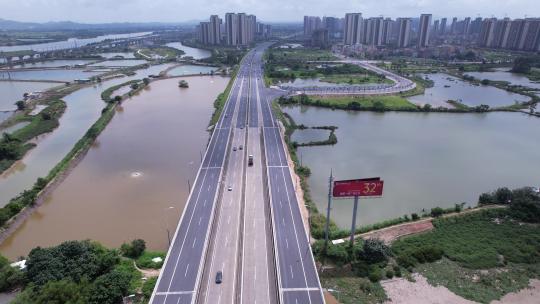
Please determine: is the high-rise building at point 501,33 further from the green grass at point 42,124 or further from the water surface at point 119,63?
the green grass at point 42,124

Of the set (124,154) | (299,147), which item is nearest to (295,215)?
(299,147)

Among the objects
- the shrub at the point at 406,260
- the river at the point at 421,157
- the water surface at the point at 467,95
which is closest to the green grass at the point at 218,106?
the river at the point at 421,157

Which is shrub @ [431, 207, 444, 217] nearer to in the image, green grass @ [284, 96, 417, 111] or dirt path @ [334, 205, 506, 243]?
dirt path @ [334, 205, 506, 243]

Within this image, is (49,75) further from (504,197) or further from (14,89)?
(504,197)

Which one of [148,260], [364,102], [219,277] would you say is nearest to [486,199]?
[219,277]

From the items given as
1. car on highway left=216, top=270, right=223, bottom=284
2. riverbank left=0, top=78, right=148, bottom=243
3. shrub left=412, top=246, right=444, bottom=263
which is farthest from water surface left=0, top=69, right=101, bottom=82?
shrub left=412, top=246, right=444, bottom=263
